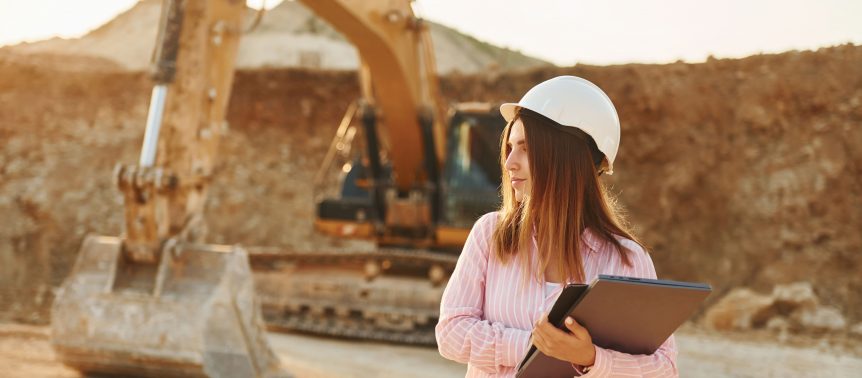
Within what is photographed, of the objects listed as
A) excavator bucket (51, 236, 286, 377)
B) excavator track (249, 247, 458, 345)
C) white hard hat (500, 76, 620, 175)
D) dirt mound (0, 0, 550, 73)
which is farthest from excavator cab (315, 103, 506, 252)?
dirt mound (0, 0, 550, 73)

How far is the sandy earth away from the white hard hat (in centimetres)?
480

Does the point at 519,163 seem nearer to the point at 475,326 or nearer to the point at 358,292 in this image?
the point at 475,326

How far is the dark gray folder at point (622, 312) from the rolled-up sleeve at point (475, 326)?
73mm

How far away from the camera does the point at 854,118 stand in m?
15.3

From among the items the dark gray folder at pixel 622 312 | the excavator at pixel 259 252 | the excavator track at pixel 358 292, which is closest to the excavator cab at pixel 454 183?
the excavator at pixel 259 252

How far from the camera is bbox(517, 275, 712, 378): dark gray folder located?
1.64 m

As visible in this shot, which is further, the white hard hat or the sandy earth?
the sandy earth

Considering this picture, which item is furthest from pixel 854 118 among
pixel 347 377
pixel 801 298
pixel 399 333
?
pixel 347 377

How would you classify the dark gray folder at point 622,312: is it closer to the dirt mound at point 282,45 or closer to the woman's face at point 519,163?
the woman's face at point 519,163

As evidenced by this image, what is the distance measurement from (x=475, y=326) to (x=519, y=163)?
353 mm

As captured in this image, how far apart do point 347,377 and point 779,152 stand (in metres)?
11.2

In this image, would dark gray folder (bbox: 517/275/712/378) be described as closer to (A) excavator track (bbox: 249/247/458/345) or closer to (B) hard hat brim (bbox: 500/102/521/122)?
(B) hard hat brim (bbox: 500/102/521/122)

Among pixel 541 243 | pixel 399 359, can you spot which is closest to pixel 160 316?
pixel 399 359

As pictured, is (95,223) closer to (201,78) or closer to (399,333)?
(399,333)
